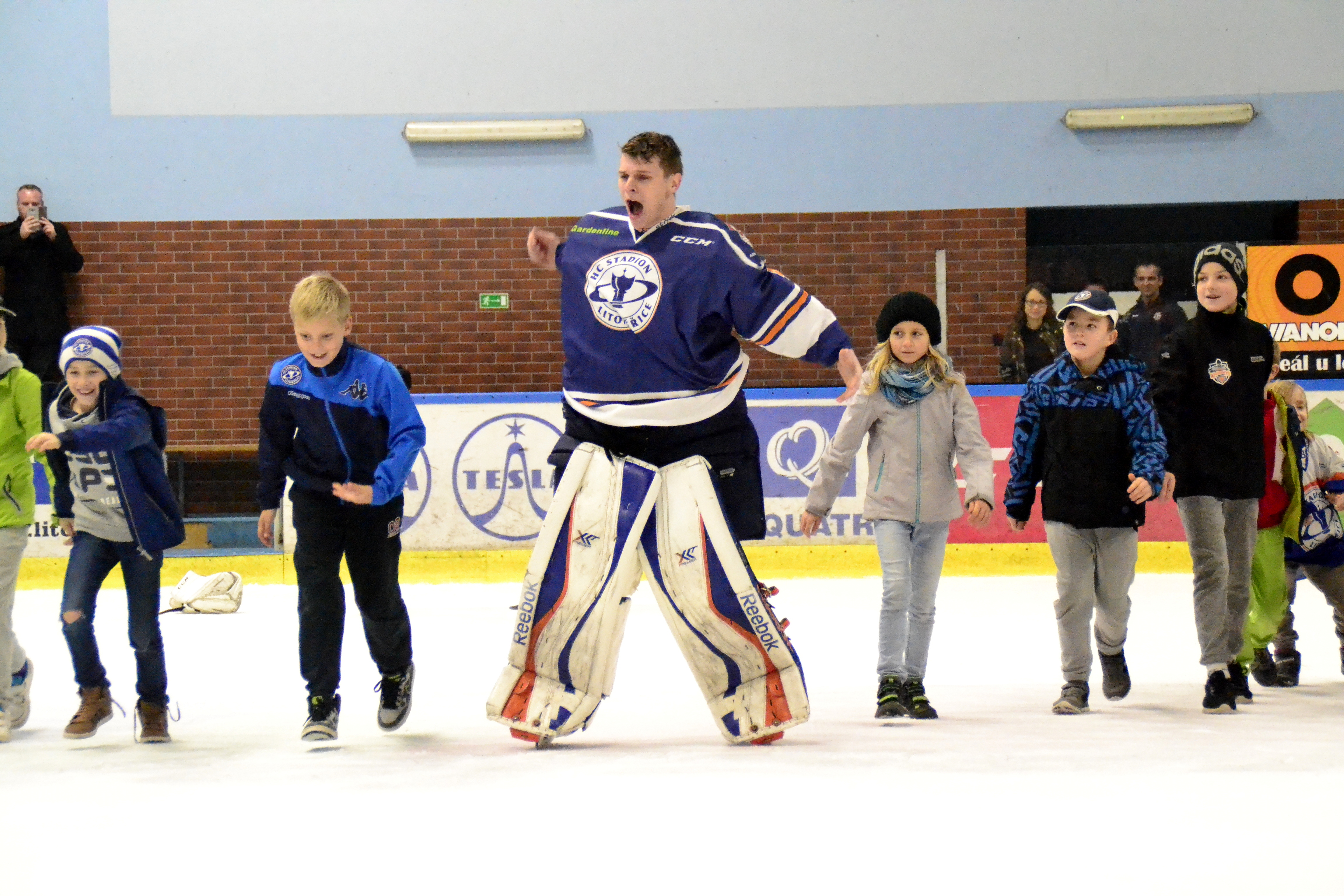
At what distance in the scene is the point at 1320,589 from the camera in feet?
15.0

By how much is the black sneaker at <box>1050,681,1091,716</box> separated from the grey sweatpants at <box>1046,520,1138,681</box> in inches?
0.9

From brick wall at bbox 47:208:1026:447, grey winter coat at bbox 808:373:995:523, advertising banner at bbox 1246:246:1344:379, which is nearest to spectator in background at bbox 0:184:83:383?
brick wall at bbox 47:208:1026:447

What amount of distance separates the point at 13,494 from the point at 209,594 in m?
3.04

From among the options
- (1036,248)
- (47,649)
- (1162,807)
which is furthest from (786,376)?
(1162,807)

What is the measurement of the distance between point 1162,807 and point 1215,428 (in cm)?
185

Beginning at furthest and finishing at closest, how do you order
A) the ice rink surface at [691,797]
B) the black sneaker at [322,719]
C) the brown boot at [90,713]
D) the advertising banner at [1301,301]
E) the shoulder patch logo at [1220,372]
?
the advertising banner at [1301,301] < the shoulder patch logo at [1220,372] < the brown boot at [90,713] < the black sneaker at [322,719] < the ice rink surface at [691,797]

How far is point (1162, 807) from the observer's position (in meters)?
2.55

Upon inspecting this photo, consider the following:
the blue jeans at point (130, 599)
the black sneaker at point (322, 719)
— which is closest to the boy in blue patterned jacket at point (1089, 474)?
the black sneaker at point (322, 719)

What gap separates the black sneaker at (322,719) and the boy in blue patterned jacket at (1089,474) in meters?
2.08

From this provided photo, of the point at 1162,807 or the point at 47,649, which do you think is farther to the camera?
the point at 47,649

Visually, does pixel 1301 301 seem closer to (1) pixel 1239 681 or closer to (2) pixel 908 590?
(1) pixel 1239 681

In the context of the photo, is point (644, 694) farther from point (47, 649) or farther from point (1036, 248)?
point (1036, 248)

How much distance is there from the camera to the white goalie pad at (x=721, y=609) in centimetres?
337

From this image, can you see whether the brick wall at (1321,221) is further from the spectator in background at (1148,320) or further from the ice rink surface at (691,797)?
the ice rink surface at (691,797)
